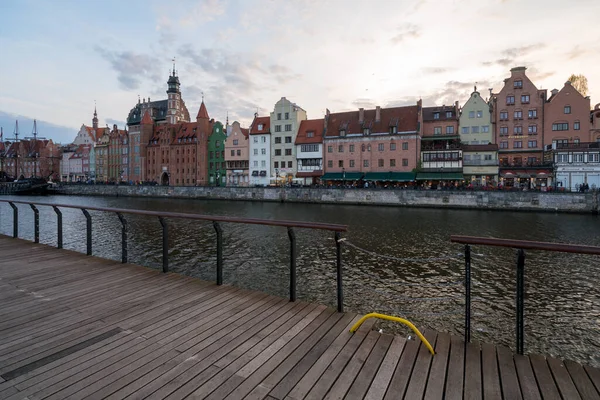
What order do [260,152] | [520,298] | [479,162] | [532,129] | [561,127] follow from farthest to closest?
[260,152] < [532,129] < [479,162] < [561,127] < [520,298]

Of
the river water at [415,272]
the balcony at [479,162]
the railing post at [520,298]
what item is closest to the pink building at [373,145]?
the balcony at [479,162]

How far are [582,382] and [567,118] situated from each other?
63.5 metres

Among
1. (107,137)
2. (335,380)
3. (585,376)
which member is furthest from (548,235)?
(107,137)

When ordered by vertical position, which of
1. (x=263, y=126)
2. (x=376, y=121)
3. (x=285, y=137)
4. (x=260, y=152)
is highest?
(x=263, y=126)

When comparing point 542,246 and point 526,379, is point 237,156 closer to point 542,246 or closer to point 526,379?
point 542,246

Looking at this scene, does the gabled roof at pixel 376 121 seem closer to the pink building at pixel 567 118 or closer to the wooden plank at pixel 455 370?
the pink building at pixel 567 118

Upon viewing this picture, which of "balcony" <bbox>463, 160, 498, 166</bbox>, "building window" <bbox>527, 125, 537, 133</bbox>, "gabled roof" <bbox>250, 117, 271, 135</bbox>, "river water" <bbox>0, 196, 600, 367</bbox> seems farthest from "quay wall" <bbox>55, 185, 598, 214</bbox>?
"building window" <bbox>527, 125, 537, 133</bbox>

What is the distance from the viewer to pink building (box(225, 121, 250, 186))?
236 ft

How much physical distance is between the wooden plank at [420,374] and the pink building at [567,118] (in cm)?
5982

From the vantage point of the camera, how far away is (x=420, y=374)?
3.54 meters

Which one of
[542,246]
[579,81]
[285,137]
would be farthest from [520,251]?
[579,81]

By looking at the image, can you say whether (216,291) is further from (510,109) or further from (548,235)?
(510,109)

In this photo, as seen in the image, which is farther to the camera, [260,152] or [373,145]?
[260,152]

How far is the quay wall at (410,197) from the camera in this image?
39.6 meters
